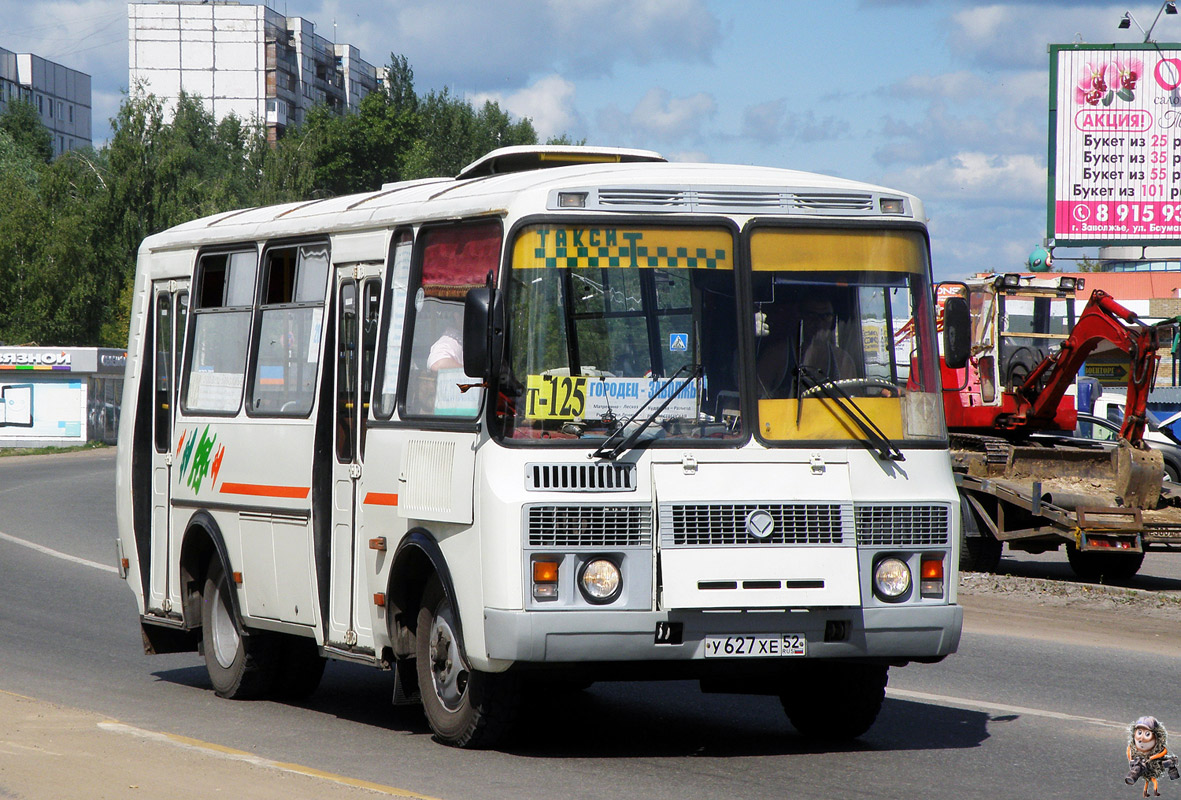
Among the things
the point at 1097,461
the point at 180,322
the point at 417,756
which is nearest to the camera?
the point at 417,756

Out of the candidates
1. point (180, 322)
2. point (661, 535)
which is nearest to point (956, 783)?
point (661, 535)

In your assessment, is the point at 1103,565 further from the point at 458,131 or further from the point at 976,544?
the point at 458,131

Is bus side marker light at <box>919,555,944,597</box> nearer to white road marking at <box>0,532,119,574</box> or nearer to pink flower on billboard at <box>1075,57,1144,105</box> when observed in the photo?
white road marking at <box>0,532,119,574</box>

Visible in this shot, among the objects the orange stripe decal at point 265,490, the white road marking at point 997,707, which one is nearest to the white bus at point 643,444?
the orange stripe decal at point 265,490

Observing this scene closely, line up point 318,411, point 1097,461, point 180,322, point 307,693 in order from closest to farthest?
point 318,411
point 307,693
point 180,322
point 1097,461

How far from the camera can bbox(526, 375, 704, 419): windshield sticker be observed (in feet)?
24.4

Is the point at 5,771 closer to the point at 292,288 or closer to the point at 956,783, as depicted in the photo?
the point at 292,288

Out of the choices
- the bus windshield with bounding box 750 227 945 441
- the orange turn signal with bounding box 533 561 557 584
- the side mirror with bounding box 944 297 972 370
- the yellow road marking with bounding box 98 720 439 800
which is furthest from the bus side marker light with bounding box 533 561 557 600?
the side mirror with bounding box 944 297 972 370

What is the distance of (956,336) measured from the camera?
7938 mm

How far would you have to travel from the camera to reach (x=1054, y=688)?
10.6m

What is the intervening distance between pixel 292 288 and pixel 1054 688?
5.47 meters

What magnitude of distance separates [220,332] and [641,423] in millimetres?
3966

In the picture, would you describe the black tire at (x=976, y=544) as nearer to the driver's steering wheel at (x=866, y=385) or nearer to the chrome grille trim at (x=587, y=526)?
the driver's steering wheel at (x=866, y=385)

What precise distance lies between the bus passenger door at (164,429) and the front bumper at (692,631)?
4.30 m
